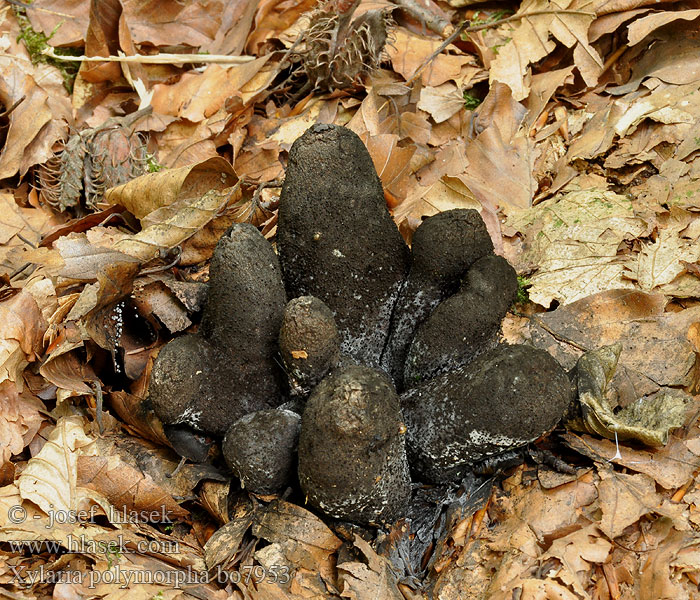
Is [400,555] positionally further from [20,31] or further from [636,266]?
[20,31]

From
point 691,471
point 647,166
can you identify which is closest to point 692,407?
point 691,471

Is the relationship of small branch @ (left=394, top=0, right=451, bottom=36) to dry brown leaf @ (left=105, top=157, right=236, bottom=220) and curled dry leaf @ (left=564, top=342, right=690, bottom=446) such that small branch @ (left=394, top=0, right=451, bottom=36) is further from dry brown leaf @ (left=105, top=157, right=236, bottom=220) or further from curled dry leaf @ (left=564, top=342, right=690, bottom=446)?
curled dry leaf @ (left=564, top=342, right=690, bottom=446)

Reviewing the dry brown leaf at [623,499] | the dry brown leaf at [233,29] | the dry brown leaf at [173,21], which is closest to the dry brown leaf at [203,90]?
the dry brown leaf at [233,29]

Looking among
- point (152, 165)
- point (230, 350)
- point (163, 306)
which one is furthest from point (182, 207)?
point (230, 350)

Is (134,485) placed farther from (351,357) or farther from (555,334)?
(555,334)

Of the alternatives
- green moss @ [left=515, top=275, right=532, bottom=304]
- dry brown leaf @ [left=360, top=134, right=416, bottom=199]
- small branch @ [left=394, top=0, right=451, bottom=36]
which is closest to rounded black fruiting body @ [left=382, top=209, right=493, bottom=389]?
green moss @ [left=515, top=275, right=532, bottom=304]
